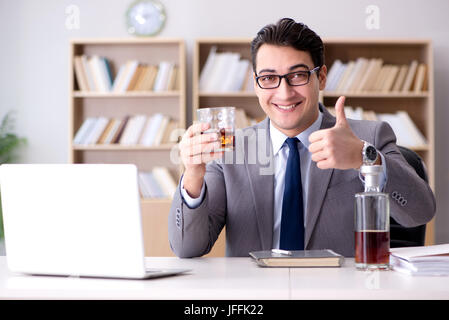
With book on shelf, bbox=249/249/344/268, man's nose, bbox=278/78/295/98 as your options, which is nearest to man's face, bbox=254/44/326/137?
man's nose, bbox=278/78/295/98

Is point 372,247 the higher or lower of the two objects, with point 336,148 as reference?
lower

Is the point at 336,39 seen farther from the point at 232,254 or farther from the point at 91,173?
the point at 91,173

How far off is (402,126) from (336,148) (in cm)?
294

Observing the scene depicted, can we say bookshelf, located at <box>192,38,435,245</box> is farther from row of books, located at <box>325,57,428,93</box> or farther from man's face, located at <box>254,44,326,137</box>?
man's face, located at <box>254,44,326,137</box>

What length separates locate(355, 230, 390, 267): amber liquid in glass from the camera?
122 cm

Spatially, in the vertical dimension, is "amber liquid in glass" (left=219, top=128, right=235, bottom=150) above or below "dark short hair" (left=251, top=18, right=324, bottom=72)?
below

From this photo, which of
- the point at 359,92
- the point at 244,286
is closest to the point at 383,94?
the point at 359,92

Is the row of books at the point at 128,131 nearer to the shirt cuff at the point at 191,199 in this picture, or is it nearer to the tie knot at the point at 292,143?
the tie knot at the point at 292,143

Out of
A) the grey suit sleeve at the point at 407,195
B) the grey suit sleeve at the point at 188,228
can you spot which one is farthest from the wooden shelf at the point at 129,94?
the grey suit sleeve at the point at 407,195

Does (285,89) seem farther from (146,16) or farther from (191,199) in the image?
(146,16)

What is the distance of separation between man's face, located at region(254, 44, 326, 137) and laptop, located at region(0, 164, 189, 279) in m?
0.77

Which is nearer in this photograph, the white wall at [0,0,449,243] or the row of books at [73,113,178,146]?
the row of books at [73,113,178,146]

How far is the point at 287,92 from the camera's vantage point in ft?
5.93

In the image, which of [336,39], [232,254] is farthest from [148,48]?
[232,254]
